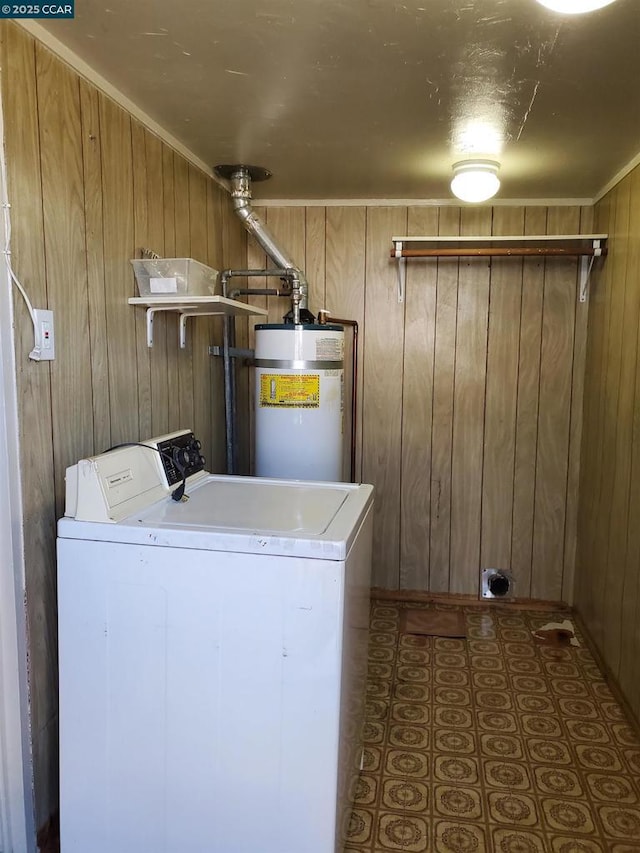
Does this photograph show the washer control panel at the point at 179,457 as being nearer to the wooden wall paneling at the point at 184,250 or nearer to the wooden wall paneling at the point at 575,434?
the wooden wall paneling at the point at 184,250

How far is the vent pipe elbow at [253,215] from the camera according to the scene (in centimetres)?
268

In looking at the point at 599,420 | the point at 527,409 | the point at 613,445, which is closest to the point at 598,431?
the point at 599,420

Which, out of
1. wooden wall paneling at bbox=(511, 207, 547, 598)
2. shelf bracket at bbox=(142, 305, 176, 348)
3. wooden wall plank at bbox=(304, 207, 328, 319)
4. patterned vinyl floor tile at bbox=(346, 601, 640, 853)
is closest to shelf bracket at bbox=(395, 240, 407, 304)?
wooden wall plank at bbox=(304, 207, 328, 319)

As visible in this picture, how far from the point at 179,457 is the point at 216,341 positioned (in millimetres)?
1089

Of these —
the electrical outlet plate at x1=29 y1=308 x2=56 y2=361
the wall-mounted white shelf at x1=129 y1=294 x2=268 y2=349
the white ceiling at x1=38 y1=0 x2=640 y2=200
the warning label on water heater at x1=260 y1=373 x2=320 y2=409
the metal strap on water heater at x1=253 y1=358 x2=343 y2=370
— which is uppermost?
the white ceiling at x1=38 y1=0 x2=640 y2=200

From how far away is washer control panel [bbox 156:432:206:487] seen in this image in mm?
1837

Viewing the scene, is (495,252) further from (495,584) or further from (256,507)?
(256,507)

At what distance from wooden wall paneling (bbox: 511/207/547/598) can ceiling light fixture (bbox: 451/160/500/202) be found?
2.53ft

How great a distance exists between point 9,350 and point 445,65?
4.35 feet

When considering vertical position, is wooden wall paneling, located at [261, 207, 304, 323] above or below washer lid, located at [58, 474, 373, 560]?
above

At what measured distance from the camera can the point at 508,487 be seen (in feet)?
10.9

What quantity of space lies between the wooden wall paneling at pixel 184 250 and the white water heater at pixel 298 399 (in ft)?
0.96

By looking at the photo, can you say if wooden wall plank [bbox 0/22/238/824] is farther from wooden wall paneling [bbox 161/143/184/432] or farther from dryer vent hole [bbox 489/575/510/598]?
dryer vent hole [bbox 489/575/510/598]

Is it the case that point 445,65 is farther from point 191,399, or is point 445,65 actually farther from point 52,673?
point 52,673
